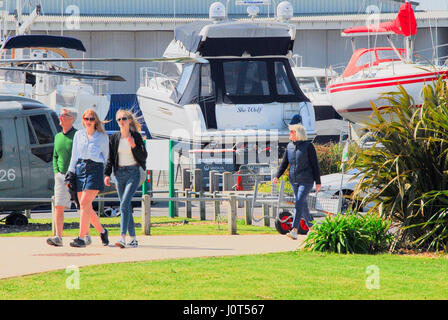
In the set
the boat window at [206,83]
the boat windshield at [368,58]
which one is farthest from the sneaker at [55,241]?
the boat windshield at [368,58]

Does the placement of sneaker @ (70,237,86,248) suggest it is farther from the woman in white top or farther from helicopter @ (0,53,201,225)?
helicopter @ (0,53,201,225)

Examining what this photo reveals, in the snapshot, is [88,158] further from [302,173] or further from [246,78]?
[246,78]

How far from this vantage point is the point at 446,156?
1134 cm

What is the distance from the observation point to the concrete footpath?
10203mm

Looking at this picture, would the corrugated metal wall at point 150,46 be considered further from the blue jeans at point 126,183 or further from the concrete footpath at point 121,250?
the blue jeans at point 126,183

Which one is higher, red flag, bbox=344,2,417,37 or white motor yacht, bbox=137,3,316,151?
red flag, bbox=344,2,417,37

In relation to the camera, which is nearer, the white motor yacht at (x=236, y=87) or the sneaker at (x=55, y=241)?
the sneaker at (x=55, y=241)

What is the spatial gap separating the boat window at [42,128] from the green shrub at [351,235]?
7.46m

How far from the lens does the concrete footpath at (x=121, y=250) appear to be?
1020cm

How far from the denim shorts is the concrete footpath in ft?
2.88

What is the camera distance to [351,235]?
1130 cm

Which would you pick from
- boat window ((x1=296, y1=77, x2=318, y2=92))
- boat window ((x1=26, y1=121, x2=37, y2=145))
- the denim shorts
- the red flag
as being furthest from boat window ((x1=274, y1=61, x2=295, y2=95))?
the denim shorts
